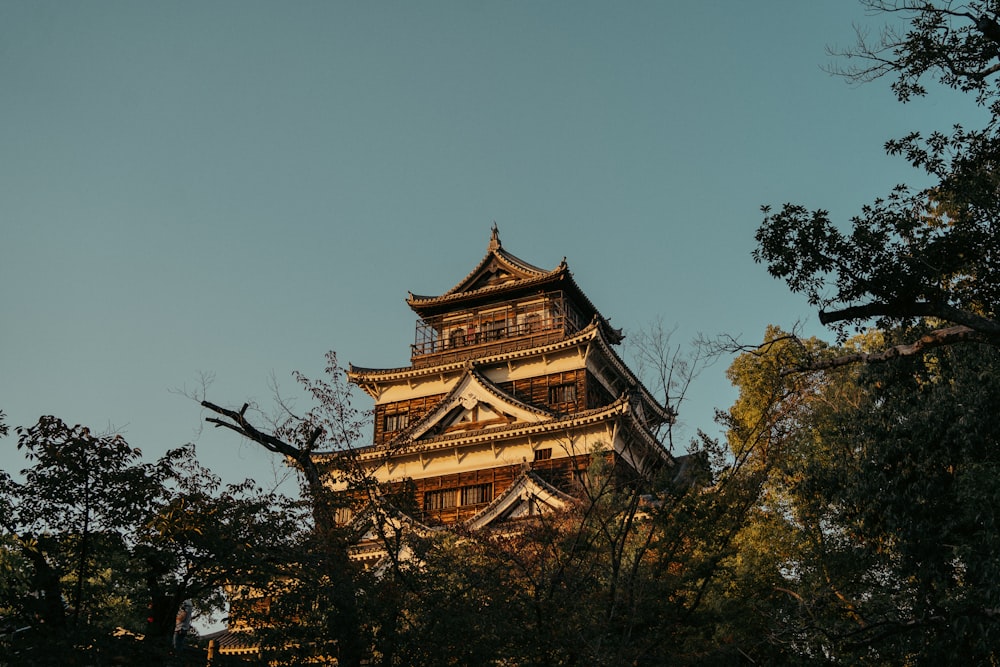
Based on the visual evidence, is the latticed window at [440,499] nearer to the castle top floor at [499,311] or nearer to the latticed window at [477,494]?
the latticed window at [477,494]

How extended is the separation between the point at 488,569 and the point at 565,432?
60.6ft

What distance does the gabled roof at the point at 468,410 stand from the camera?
3266cm

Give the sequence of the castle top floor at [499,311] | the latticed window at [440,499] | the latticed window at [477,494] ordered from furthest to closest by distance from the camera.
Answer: the castle top floor at [499,311] < the latticed window at [440,499] < the latticed window at [477,494]

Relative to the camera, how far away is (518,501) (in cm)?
2833

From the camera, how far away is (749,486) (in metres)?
16.5

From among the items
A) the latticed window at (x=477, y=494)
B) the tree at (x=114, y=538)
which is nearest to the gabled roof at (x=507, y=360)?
the latticed window at (x=477, y=494)

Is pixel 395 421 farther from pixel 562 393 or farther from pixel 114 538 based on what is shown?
pixel 114 538

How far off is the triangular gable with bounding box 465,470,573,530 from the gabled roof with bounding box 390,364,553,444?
4.53 metres

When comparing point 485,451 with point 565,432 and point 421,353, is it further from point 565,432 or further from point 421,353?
point 421,353

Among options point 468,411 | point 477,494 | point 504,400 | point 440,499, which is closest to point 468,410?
point 468,411

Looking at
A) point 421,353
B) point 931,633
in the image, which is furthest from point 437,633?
point 421,353

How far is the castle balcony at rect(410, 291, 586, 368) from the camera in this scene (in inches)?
1383

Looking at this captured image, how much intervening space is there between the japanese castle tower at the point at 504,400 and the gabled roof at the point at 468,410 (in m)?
0.05

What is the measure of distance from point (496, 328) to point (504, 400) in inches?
204
